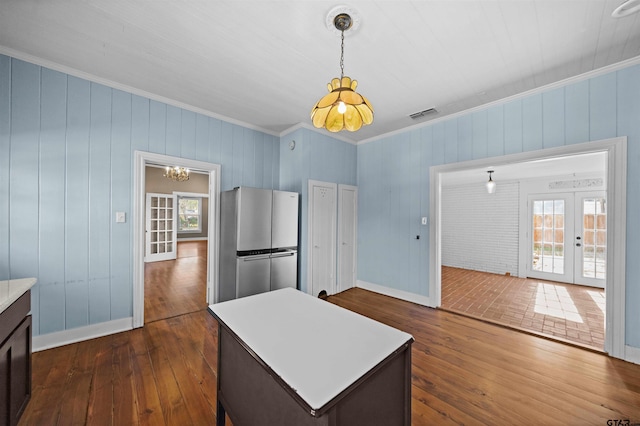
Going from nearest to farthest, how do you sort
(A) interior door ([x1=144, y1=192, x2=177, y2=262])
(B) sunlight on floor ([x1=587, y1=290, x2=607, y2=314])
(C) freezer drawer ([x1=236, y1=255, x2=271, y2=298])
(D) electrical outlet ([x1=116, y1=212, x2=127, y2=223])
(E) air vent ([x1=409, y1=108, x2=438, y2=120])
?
(D) electrical outlet ([x1=116, y1=212, x2=127, y2=223]) → (C) freezer drawer ([x1=236, y1=255, x2=271, y2=298]) → (E) air vent ([x1=409, y1=108, x2=438, y2=120]) → (B) sunlight on floor ([x1=587, y1=290, x2=607, y2=314]) → (A) interior door ([x1=144, y1=192, x2=177, y2=262])

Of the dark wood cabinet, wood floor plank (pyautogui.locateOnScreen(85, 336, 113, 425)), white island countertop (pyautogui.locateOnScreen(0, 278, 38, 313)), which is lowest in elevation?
wood floor plank (pyautogui.locateOnScreen(85, 336, 113, 425))

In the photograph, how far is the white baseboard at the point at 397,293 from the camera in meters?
3.68

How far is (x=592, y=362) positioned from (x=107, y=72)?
560cm

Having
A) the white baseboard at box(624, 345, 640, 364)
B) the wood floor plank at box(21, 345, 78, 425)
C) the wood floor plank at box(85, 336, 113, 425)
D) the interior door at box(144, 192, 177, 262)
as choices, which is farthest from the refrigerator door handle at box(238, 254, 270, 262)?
the interior door at box(144, 192, 177, 262)

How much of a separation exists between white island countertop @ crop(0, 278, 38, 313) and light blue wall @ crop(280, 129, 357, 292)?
9.21 ft

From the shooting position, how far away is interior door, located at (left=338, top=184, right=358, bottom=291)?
4.33 metres

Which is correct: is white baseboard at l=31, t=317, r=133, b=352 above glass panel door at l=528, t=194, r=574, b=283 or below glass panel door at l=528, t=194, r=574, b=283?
below

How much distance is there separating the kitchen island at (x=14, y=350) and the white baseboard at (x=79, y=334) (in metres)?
0.99

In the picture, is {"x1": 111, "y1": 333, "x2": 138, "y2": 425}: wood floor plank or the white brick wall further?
the white brick wall

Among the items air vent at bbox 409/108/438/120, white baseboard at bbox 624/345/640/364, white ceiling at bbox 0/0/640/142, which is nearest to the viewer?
white ceiling at bbox 0/0/640/142

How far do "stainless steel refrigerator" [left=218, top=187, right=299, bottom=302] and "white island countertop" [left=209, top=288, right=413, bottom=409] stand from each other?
1579 millimetres

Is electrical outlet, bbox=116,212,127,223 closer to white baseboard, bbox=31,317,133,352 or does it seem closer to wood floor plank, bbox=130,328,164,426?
white baseboard, bbox=31,317,133,352

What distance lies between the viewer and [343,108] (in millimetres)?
1467

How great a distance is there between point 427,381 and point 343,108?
89.3 inches
